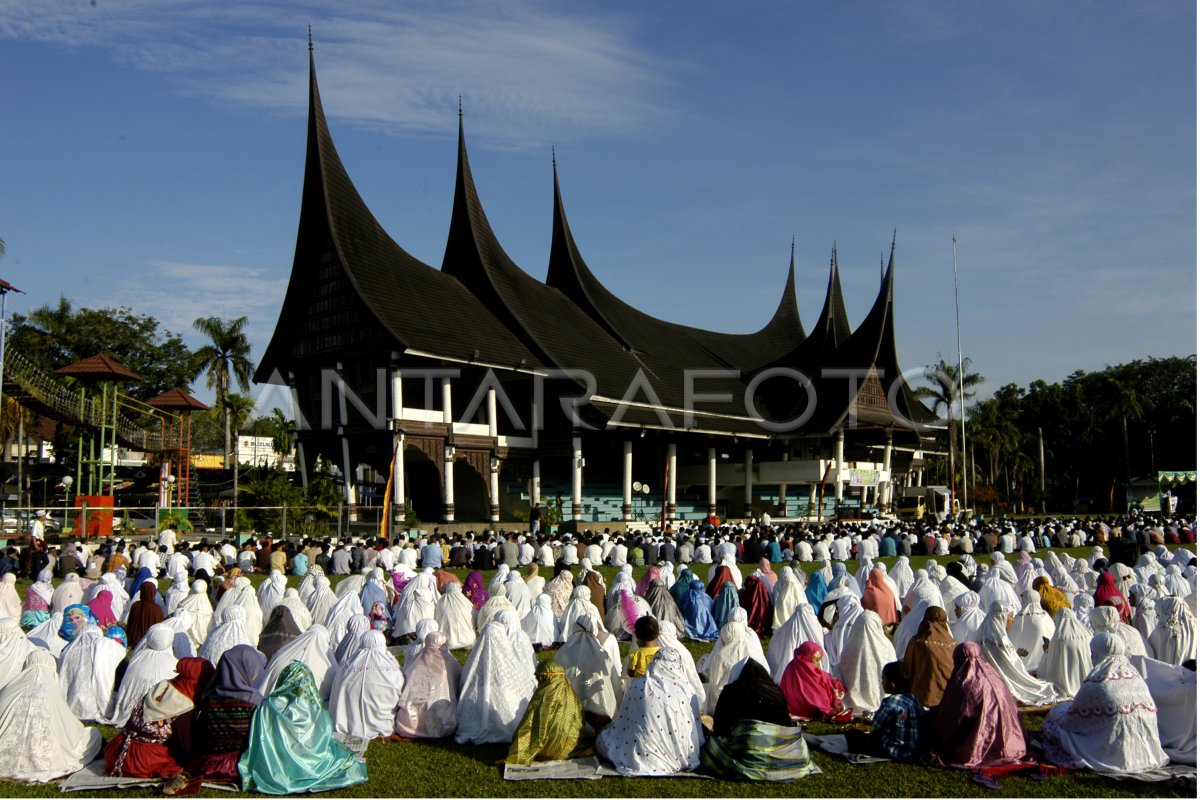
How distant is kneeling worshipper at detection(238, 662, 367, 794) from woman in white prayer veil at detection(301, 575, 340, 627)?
5.61m

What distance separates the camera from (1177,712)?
23.0 ft

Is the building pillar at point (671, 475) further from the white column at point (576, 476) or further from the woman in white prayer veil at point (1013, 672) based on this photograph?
the woman in white prayer veil at point (1013, 672)

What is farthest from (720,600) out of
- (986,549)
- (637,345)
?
(637,345)

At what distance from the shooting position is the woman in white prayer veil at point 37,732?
6836 millimetres

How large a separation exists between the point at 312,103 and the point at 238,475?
1253cm

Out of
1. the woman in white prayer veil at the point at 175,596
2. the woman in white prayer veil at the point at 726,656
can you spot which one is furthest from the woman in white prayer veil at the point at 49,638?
the woman in white prayer veil at the point at 726,656

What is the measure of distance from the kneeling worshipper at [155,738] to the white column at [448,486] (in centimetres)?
2421

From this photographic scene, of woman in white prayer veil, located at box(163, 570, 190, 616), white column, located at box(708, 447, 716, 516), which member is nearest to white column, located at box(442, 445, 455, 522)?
white column, located at box(708, 447, 716, 516)

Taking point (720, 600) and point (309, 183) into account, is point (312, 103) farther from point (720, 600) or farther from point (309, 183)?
point (720, 600)

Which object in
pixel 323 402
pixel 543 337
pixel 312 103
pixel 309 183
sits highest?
pixel 312 103

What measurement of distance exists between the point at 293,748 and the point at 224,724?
1.78 feet

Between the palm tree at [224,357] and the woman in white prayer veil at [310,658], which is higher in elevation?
the palm tree at [224,357]

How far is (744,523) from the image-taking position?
Answer: 1465 inches

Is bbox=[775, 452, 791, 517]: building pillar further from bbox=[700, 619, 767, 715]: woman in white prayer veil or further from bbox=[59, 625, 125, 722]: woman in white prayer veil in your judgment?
bbox=[59, 625, 125, 722]: woman in white prayer veil
